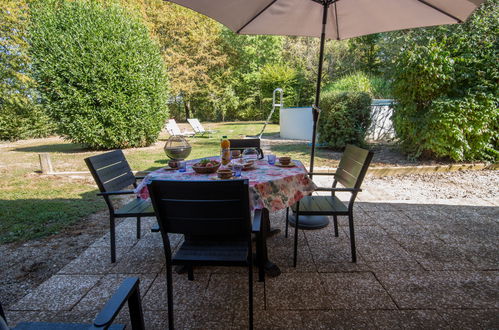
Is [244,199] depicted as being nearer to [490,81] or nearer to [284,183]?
[284,183]

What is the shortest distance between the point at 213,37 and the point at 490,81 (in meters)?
18.9

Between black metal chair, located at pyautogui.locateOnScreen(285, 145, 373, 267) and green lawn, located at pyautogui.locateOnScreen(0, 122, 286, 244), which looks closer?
black metal chair, located at pyautogui.locateOnScreen(285, 145, 373, 267)

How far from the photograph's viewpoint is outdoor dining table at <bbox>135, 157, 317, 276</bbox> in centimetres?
182

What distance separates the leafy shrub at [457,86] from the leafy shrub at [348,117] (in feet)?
3.84

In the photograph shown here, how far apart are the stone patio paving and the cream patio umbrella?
5.13 ft

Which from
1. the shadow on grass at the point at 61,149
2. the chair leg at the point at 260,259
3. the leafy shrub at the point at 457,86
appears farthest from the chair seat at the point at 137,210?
the shadow on grass at the point at 61,149

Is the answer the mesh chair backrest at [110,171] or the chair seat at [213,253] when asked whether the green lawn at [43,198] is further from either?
the chair seat at [213,253]

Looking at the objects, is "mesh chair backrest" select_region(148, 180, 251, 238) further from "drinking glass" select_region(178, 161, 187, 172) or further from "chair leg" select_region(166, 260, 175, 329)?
"drinking glass" select_region(178, 161, 187, 172)

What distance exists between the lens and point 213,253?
1608 mm

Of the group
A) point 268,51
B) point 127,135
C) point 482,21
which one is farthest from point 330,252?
point 268,51

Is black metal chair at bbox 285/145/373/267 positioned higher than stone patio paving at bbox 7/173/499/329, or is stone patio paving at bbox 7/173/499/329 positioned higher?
black metal chair at bbox 285/145/373/267

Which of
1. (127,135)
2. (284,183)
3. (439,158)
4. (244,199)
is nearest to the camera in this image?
(244,199)

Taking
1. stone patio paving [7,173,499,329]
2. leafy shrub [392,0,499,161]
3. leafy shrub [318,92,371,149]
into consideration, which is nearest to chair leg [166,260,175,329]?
stone patio paving [7,173,499,329]

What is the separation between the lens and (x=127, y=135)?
7.89m
